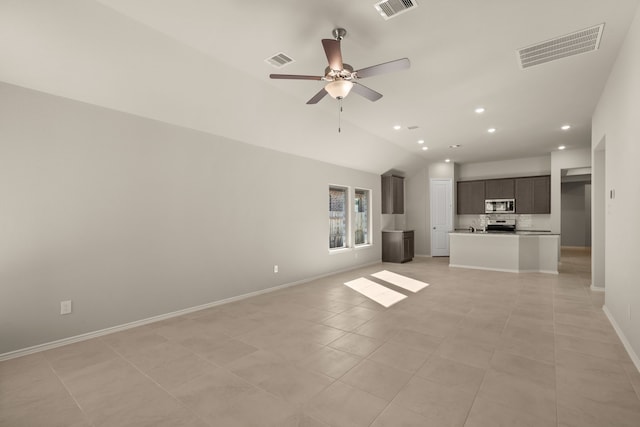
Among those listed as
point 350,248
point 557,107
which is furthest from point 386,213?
point 557,107

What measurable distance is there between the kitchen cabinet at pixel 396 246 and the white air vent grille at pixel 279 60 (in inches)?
245

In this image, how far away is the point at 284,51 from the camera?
3.37m

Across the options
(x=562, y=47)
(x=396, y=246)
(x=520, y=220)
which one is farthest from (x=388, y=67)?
(x=520, y=220)

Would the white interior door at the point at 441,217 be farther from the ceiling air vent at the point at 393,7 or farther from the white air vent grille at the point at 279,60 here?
the ceiling air vent at the point at 393,7

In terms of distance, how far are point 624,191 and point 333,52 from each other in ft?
10.9

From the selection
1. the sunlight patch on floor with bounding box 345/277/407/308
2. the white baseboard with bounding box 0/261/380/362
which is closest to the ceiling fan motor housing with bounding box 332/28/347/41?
the sunlight patch on floor with bounding box 345/277/407/308

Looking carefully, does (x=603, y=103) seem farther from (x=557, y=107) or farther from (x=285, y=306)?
(x=285, y=306)

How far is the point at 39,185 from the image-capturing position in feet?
10.1

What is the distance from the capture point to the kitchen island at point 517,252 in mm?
7176

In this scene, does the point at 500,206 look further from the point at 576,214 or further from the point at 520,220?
the point at 576,214

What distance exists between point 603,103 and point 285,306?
5.58m

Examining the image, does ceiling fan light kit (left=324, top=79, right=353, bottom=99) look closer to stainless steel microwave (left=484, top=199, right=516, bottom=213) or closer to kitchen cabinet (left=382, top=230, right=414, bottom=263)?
kitchen cabinet (left=382, top=230, right=414, bottom=263)

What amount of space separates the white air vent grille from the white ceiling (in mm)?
76

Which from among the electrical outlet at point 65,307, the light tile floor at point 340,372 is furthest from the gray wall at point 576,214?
the electrical outlet at point 65,307
